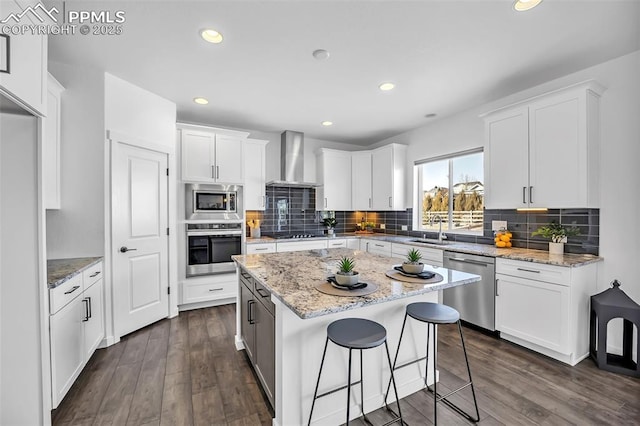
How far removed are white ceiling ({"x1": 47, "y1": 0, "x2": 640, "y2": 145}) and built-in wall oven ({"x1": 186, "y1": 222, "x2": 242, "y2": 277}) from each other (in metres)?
1.63

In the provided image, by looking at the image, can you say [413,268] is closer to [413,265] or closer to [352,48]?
[413,265]

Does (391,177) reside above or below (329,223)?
above

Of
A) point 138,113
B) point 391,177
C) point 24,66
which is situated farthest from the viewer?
point 391,177

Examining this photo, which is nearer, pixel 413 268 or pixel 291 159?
pixel 413 268

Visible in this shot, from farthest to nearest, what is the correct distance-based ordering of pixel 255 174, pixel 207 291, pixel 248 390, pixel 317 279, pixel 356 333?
pixel 255 174
pixel 207 291
pixel 248 390
pixel 317 279
pixel 356 333

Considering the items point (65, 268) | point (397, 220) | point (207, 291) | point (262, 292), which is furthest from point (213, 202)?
point (397, 220)

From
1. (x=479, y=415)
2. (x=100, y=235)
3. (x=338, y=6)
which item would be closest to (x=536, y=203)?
(x=479, y=415)

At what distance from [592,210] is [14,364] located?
4504 millimetres

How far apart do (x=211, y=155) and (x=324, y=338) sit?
3.08m

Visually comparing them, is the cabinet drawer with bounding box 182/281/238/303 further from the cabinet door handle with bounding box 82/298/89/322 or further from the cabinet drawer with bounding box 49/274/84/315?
the cabinet drawer with bounding box 49/274/84/315

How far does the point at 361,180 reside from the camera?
5113mm

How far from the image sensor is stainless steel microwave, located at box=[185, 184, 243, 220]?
3.70 meters

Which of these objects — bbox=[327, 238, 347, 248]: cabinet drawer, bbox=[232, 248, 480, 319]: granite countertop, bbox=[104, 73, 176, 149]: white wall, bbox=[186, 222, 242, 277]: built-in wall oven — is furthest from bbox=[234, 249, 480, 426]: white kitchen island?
bbox=[327, 238, 347, 248]: cabinet drawer

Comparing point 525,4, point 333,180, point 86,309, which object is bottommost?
point 86,309
